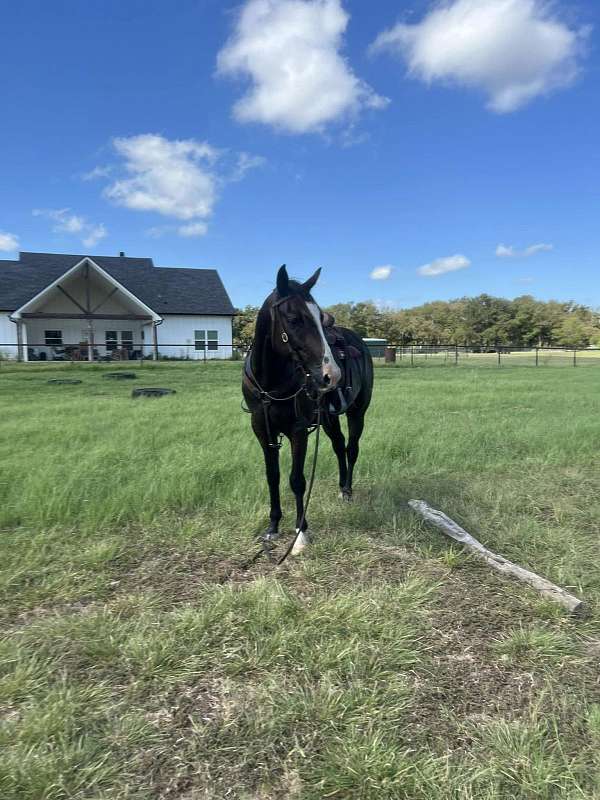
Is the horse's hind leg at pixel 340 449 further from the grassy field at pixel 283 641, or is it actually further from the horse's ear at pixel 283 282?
the horse's ear at pixel 283 282

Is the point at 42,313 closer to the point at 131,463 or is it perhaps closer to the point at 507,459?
the point at 131,463

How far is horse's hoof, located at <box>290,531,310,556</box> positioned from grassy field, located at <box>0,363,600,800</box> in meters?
0.08

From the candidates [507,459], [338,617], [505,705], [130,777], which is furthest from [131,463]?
[507,459]

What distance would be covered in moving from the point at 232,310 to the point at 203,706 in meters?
32.4

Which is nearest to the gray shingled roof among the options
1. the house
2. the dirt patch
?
the house

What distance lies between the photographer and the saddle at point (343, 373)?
170 inches

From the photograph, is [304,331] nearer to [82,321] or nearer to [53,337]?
[82,321]

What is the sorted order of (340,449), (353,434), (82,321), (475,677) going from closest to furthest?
(475,677) → (340,449) → (353,434) → (82,321)

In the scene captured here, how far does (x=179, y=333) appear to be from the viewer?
3234cm

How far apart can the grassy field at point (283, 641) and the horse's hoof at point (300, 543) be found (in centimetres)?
8

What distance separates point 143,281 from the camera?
3384 centimetres

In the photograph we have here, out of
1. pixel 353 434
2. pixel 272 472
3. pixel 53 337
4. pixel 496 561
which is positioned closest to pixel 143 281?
pixel 53 337

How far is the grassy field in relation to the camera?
1697 millimetres

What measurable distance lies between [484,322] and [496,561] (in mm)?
87790
